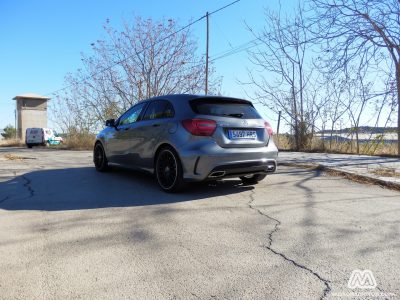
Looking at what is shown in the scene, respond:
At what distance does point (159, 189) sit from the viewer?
6.41m

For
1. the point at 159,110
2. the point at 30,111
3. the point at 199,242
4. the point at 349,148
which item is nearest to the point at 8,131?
the point at 30,111

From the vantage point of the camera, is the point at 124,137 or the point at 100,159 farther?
the point at 100,159

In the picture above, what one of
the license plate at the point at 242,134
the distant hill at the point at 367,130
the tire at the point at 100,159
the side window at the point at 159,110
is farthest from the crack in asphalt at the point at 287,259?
the distant hill at the point at 367,130

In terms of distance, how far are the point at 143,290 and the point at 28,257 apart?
129cm

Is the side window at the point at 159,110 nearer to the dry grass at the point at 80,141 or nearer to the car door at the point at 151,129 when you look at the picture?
the car door at the point at 151,129

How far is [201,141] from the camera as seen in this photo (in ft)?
18.4

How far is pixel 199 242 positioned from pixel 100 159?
18.5 feet

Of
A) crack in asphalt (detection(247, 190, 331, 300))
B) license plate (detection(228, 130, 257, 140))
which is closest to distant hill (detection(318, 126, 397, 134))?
license plate (detection(228, 130, 257, 140))

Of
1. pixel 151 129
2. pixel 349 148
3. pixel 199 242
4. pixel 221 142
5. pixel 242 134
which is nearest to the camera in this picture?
pixel 199 242

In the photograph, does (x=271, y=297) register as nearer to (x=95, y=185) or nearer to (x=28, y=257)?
(x=28, y=257)

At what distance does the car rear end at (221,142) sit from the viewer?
18.3 feet

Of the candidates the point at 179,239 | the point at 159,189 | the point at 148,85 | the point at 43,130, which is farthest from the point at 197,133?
the point at 43,130

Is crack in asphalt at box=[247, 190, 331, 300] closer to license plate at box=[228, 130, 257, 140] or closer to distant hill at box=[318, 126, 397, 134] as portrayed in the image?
license plate at box=[228, 130, 257, 140]

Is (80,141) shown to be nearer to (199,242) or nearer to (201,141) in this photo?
(201,141)
